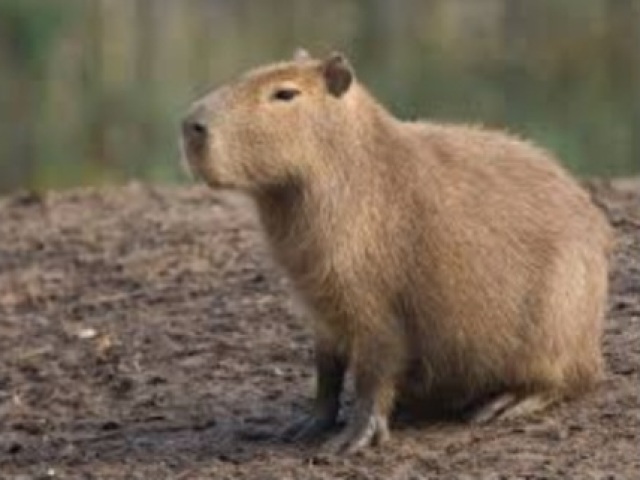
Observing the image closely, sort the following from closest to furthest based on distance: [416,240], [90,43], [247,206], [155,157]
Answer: [416,240] < [247,206] < [155,157] < [90,43]

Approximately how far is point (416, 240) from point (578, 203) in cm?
61

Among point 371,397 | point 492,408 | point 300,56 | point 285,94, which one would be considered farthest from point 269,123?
point 492,408

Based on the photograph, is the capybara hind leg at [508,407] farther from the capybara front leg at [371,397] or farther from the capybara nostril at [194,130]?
the capybara nostril at [194,130]

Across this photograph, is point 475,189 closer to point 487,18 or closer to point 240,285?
point 240,285

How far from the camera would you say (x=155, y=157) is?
65.5ft

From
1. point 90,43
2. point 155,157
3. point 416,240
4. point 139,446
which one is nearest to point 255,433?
point 139,446

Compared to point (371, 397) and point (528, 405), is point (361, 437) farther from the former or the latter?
point (528, 405)

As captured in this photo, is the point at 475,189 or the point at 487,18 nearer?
the point at 475,189

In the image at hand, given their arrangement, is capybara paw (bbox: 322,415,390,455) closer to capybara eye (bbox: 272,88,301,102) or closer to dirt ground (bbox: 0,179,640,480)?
dirt ground (bbox: 0,179,640,480)

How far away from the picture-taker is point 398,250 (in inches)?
269

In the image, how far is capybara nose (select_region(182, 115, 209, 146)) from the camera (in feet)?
21.5

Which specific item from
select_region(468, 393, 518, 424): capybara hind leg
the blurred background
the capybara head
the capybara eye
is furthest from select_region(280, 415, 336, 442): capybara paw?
the blurred background

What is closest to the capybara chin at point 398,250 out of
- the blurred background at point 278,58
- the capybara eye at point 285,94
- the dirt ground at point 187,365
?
the capybara eye at point 285,94

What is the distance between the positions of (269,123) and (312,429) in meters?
0.93
